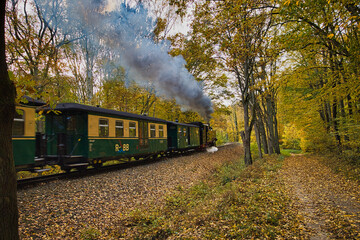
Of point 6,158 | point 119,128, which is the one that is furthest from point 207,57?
point 6,158

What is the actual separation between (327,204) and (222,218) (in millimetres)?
2834

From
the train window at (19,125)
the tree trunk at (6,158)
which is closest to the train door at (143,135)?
the train window at (19,125)

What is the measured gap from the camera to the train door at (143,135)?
13.2 metres

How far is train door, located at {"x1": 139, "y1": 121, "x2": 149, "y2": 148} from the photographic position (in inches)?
520

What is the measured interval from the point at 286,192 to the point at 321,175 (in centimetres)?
362

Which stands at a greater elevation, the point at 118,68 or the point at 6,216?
the point at 118,68

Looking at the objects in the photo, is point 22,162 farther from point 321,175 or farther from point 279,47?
point 321,175

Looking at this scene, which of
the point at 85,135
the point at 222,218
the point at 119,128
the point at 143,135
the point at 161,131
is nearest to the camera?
the point at 222,218

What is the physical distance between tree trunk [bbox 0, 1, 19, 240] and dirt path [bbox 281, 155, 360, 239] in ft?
15.6

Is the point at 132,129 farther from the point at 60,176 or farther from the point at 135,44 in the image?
the point at 135,44

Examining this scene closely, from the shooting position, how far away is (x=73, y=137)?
31.2 feet

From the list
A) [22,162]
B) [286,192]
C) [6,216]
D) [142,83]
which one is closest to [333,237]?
[286,192]

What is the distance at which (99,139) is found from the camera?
10047mm

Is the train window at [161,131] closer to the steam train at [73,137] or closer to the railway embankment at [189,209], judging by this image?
the steam train at [73,137]
